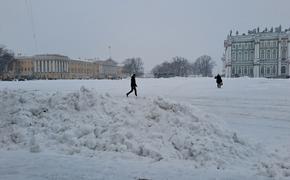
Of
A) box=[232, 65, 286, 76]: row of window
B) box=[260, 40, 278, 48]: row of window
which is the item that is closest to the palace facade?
box=[232, 65, 286, 76]: row of window

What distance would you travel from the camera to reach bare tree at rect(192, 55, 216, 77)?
5802 inches

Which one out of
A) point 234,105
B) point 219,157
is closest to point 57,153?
point 219,157

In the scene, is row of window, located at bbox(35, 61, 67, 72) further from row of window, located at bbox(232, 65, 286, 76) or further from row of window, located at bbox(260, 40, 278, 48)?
row of window, located at bbox(260, 40, 278, 48)

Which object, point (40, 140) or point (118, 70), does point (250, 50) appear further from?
point (40, 140)

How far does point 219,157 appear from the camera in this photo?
11.0 meters

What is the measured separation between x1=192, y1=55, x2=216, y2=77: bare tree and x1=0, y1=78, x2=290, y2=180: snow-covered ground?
13099 cm

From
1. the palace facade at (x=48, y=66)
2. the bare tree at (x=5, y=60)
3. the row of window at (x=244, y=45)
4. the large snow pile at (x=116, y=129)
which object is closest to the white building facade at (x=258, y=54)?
the row of window at (x=244, y=45)

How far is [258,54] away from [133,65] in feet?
132

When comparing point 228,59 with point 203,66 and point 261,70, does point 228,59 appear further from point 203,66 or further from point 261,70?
point 203,66

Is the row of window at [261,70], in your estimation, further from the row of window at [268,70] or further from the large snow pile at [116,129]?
the large snow pile at [116,129]

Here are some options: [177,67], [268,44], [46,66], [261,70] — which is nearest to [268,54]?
[268,44]

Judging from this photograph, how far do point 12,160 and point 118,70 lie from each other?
170841 millimetres

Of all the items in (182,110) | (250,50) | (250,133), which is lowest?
(250,133)

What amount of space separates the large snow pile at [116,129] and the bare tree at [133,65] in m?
124
